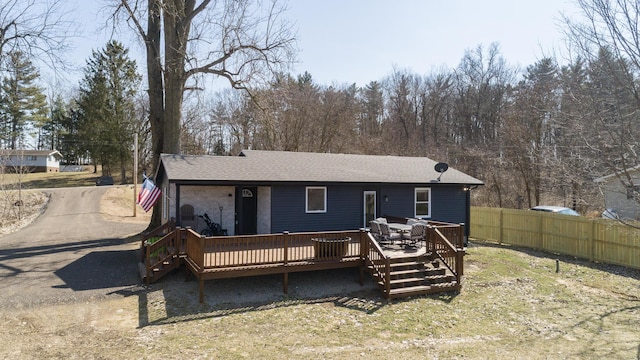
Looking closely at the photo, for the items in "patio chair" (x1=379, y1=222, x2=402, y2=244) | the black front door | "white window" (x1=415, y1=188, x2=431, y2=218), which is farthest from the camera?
"white window" (x1=415, y1=188, x2=431, y2=218)

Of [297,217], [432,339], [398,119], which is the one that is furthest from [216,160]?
[398,119]

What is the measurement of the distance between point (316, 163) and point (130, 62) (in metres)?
30.3

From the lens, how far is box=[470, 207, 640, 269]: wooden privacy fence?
13.9m

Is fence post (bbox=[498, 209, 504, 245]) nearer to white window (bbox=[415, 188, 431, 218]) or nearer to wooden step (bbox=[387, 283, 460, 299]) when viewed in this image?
white window (bbox=[415, 188, 431, 218])

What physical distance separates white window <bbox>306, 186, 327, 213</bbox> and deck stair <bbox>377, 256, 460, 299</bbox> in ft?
14.0

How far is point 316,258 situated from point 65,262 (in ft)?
27.0

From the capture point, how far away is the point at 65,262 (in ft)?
39.8

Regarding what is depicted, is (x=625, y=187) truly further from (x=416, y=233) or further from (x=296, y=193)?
(x=296, y=193)

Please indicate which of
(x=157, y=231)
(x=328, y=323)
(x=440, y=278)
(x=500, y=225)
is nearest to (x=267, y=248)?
(x=328, y=323)

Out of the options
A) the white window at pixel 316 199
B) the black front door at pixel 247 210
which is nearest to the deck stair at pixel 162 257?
the black front door at pixel 247 210

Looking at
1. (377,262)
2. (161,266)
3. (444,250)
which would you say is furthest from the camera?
(444,250)

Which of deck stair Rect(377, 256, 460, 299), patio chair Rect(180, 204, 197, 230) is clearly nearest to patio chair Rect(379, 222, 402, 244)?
deck stair Rect(377, 256, 460, 299)

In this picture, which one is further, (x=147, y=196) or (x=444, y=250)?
(x=147, y=196)

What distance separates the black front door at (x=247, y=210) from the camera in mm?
13664
